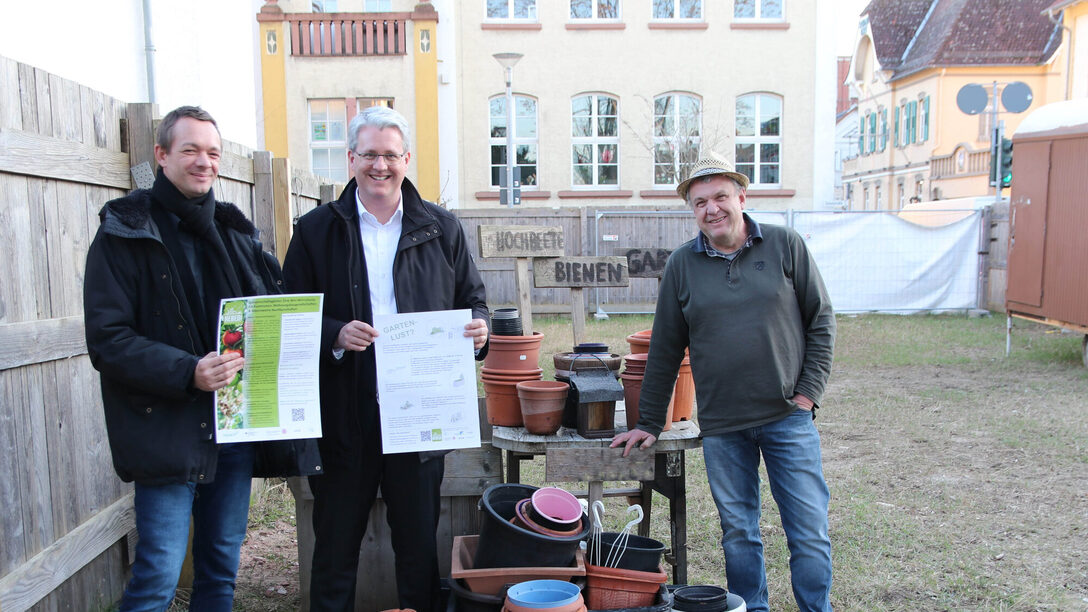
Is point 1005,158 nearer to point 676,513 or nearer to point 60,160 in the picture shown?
point 676,513

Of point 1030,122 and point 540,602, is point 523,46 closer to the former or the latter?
point 1030,122

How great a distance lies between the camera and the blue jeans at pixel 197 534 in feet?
8.00

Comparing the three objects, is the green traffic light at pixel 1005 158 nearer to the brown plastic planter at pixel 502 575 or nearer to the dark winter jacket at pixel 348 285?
the brown plastic planter at pixel 502 575

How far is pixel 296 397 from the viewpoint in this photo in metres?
2.56

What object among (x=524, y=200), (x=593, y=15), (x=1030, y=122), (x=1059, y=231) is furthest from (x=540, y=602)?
(x=593, y=15)

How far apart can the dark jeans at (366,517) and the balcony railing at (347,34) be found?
1681cm

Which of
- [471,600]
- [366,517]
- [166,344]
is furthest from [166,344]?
[471,600]

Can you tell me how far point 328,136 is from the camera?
19016mm

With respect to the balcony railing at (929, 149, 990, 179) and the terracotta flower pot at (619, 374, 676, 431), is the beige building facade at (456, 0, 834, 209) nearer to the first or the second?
the balcony railing at (929, 149, 990, 179)

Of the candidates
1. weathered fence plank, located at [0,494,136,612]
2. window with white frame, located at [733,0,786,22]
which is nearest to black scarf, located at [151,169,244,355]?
weathered fence plank, located at [0,494,136,612]

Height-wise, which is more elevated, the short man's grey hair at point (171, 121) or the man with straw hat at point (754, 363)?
the short man's grey hair at point (171, 121)

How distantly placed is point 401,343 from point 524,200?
16931mm

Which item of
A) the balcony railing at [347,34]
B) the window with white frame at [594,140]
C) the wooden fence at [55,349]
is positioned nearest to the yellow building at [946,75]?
the window with white frame at [594,140]

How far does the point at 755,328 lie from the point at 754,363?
13cm
